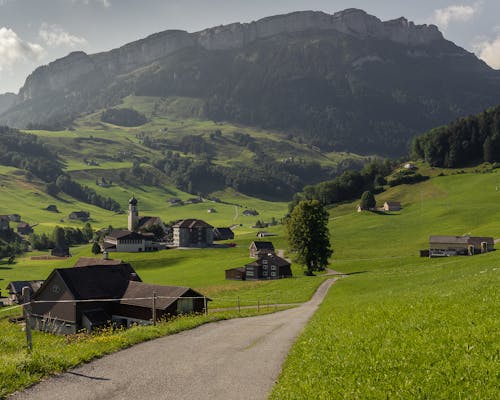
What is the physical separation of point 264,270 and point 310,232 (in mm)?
19265

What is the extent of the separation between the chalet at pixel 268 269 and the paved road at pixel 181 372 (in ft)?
265

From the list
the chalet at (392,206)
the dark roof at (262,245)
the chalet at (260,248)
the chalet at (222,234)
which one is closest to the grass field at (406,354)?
the chalet at (260,248)

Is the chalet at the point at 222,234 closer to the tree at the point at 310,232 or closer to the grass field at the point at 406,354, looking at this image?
the tree at the point at 310,232

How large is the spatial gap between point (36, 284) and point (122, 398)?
95.7 metres

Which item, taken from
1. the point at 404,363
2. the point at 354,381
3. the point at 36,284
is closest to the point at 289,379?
the point at 354,381

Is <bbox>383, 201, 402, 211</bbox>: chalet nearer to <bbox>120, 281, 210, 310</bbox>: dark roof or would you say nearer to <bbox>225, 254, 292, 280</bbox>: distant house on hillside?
<bbox>225, 254, 292, 280</bbox>: distant house on hillside

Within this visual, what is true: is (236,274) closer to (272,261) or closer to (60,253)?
(272,261)

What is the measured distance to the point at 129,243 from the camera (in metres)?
160

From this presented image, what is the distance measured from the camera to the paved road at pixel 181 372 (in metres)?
12.8

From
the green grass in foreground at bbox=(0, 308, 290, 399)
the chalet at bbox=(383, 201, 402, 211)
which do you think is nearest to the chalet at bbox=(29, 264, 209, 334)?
the green grass in foreground at bbox=(0, 308, 290, 399)

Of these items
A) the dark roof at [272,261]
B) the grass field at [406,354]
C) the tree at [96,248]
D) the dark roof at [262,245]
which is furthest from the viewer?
the tree at [96,248]

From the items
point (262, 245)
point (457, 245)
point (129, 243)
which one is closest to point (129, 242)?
point (129, 243)

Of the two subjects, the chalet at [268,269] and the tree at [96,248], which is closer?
the chalet at [268,269]

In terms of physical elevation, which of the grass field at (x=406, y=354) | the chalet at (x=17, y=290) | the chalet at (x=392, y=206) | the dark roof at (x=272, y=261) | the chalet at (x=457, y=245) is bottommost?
the chalet at (x=17, y=290)
